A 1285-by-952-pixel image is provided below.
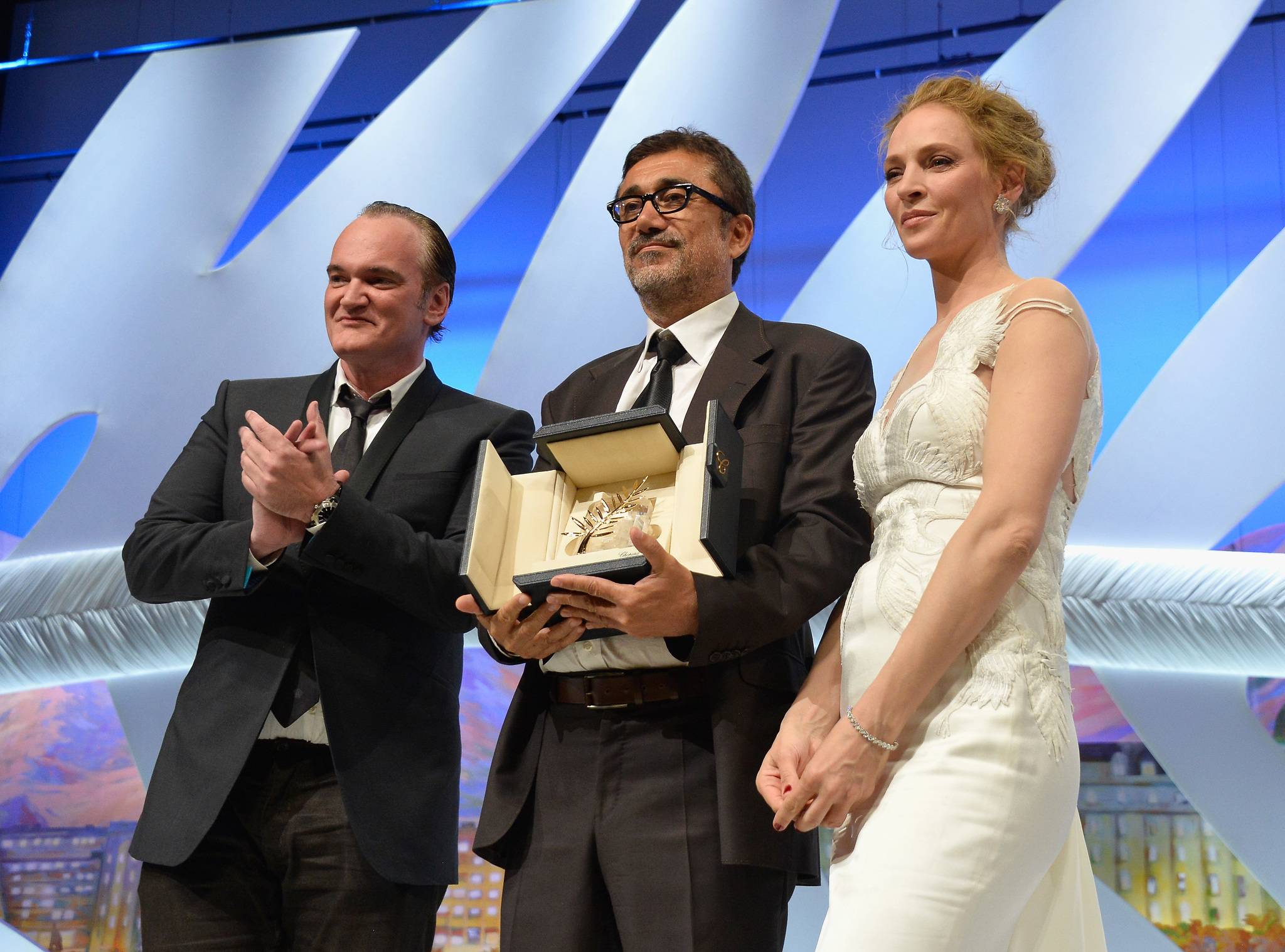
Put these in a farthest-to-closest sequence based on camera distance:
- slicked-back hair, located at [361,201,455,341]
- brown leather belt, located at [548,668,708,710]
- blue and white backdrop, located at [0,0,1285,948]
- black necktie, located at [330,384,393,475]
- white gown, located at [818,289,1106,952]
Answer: blue and white backdrop, located at [0,0,1285,948]
slicked-back hair, located at [361,201,455,341]
black necktie, located at [330,384,393,475]
brown leather belt, located at [548,668,708,710]
white gown, located at [818,289,1106,952]

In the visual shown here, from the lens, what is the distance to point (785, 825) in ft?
4.79

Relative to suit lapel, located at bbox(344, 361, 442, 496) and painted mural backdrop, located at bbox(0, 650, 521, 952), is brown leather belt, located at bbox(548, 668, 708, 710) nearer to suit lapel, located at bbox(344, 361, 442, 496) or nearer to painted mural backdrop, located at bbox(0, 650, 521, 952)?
suit lapel, located at bbox(344, 361, 442, 496)

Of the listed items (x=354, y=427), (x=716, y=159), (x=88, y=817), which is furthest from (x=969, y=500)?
(x=88, y=817)

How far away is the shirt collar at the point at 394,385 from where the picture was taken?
2275 mm

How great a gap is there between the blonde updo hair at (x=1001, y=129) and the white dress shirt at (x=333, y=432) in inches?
42.1

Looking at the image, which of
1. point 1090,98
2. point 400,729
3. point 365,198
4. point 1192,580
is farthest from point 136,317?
point 1192,580

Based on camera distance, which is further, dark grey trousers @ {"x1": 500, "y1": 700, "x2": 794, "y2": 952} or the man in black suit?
the man in black suit

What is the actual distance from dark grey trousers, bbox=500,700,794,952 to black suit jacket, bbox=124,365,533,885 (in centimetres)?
31

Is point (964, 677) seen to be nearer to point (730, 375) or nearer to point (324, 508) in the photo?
point (730, 375)

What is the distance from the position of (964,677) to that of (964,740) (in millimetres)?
86

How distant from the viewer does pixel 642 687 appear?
1724mm

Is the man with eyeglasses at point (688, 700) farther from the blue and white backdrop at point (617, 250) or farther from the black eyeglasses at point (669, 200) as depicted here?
the blue and white backdrop at point (617, 250)

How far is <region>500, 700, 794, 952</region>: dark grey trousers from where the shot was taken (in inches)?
63.6

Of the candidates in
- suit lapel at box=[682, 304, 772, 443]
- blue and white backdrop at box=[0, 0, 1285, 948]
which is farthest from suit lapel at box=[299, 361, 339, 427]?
blue and white backdrop at box=[0, 0, 1285, 948]
